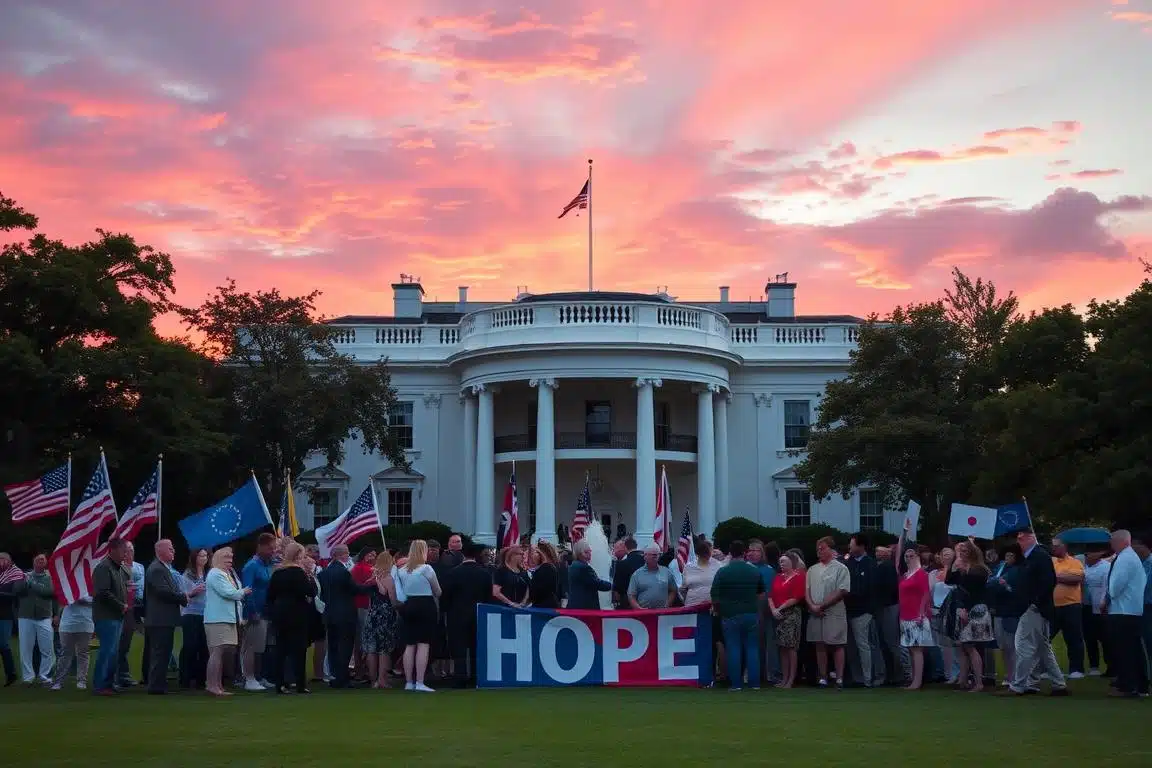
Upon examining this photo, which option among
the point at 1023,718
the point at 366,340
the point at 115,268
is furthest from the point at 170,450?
the point at 1023,718

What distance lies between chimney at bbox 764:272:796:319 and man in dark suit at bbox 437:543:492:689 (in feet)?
149

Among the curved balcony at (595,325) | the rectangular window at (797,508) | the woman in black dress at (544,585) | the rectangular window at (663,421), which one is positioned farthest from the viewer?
the rectangular window at (797,508)

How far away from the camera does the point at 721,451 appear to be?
51625mm

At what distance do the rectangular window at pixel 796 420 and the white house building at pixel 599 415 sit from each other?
49 millimetres

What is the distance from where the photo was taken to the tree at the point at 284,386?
148 ft

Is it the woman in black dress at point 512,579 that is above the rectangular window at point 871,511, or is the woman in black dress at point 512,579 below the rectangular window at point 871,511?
below

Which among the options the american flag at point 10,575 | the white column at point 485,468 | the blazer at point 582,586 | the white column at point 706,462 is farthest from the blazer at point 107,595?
the white column at point 706,462

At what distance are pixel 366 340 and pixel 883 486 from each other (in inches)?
751

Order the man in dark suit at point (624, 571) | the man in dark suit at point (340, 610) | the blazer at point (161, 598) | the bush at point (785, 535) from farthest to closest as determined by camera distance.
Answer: the bush at point (785, 535) → the man in dark suit at point (624, 571) → the man in dark suit at point (340, 610) → the blazer at point (161, 598)

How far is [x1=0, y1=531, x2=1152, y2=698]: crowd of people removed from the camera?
651 inches

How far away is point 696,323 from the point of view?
50312 mm

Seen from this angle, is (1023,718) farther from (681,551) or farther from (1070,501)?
(1070,501)

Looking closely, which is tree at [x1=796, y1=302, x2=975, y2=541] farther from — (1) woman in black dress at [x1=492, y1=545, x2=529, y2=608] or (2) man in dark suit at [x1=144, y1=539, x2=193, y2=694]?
(2) man in dark suit at [x1=144, y1=539, x2=193, y2=694]

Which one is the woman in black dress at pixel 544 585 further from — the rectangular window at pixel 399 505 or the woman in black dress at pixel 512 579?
the rectangular window at pixel 399 505
